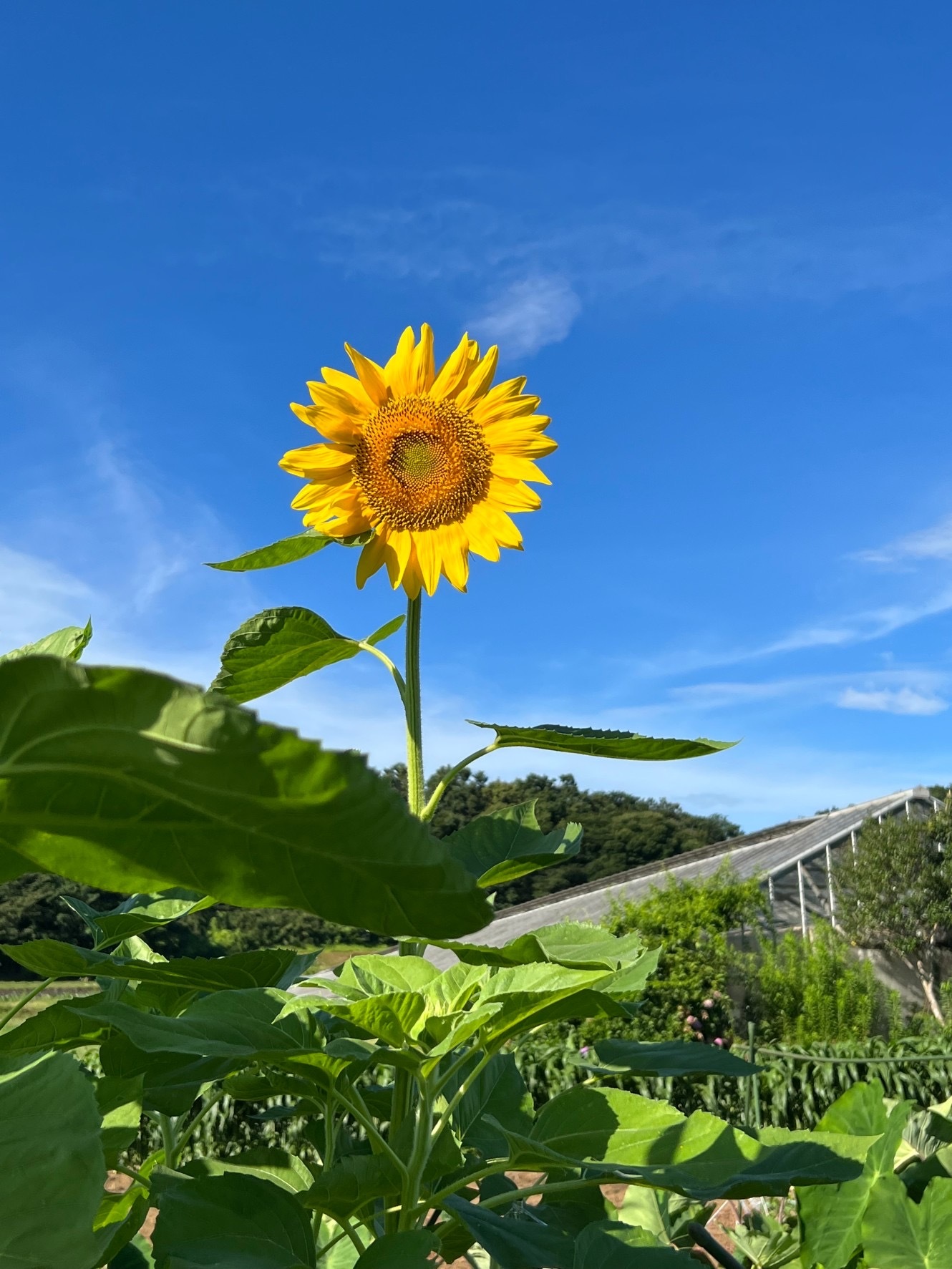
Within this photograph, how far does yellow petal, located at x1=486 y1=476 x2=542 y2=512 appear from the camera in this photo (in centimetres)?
104

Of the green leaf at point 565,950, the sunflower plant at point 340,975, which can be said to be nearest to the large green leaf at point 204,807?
the sunflower plant at point 340,975

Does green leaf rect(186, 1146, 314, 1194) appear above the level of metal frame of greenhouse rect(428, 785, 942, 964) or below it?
below

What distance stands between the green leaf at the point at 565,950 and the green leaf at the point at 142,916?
0.30 m

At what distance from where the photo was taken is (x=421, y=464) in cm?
103

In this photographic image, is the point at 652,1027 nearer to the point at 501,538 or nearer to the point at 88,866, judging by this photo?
the point at 501,538

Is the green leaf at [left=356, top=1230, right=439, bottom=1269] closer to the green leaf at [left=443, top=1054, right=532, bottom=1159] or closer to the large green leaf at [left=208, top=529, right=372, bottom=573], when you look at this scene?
the green leaf at [left=443, top=1054, right=532, bottom=1159]

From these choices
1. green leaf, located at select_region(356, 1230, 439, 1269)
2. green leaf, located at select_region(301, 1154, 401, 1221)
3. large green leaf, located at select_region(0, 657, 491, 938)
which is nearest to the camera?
large green leaf, located at select_region(0, 657, 491, 938)

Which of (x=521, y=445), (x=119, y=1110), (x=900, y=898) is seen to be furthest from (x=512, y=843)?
(x=900, y=898)

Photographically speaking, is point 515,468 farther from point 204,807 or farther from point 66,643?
point 204,807

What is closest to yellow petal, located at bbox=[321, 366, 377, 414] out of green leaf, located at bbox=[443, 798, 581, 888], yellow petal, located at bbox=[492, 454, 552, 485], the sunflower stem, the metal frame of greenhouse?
yellow petal, located at bbox=[492, 454, 552, 485]

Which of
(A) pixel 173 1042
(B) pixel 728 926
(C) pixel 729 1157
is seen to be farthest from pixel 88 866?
(B) pixel 728 926

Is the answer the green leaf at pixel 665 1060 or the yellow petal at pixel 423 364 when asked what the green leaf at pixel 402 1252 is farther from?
the yellow petal at pixel 423 364

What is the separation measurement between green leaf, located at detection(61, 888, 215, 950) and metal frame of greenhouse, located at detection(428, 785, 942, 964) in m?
14.6

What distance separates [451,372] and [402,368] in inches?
2.0
